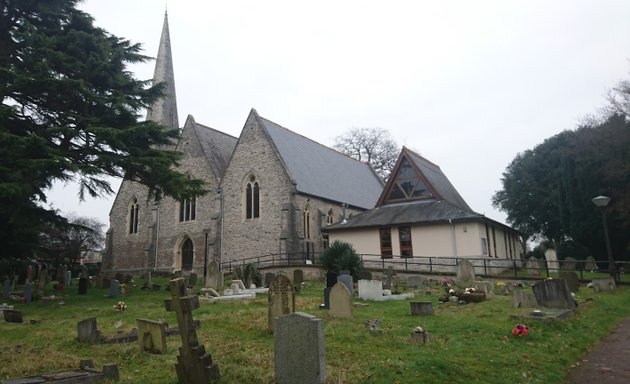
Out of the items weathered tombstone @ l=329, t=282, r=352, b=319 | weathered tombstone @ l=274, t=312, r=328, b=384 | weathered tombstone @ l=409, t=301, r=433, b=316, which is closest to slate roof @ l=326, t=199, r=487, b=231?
weathered tombstone @ l=409, t=301, r=433, b=316

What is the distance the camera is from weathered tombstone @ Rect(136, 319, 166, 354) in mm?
7266

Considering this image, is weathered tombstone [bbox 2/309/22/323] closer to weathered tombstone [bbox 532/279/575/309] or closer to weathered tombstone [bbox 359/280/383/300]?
weathered tombstone [bbox 359/280/383/300]

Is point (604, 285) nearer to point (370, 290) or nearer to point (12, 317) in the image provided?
point (370, 290)

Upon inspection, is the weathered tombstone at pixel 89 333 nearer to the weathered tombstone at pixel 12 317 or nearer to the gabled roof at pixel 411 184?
the weathered tombstone at pixel 12 317

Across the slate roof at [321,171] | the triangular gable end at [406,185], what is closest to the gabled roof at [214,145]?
the slate roof at [321,171]

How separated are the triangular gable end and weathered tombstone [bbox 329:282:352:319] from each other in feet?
55.3

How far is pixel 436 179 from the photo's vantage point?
94.5 feet

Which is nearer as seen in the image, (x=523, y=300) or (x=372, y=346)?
(x=372, y=346)

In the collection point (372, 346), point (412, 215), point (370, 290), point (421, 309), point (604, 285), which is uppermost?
point (412, 215)

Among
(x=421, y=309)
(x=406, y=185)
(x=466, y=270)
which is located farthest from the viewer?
(x=406, y=185)

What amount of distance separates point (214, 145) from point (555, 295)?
28.0 m

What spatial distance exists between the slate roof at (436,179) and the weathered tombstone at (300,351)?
22.0 meters

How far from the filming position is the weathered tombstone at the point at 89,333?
26.4 ft

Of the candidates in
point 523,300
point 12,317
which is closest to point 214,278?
point 12,317
